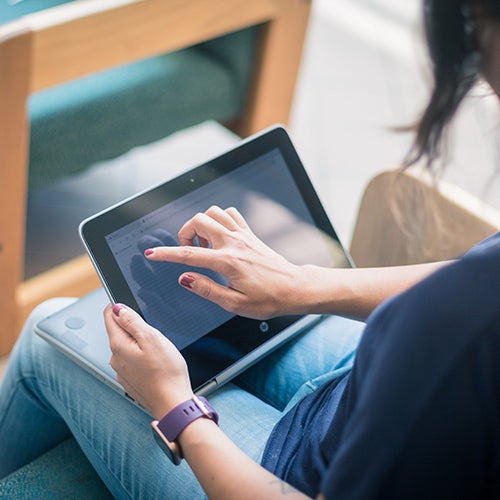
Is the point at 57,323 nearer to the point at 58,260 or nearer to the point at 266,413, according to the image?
the point at 266,413

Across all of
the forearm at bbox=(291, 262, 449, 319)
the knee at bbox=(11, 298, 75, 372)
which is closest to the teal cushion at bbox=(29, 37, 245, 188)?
the knee at bbox=(11, 298, 75, 372)

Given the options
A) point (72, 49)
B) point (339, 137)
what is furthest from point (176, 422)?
point (339, 137)

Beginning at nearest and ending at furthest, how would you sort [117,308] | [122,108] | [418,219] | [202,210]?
[117,308], [202,210], [418,219], [122,108]

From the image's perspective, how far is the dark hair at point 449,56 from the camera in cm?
59

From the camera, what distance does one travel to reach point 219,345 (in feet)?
2.92

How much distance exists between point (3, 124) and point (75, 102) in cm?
23

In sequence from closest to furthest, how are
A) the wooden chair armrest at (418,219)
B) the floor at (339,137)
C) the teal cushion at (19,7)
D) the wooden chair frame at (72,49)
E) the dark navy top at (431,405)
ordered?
1. the dark navy top at (431,405)
2. the wooden chair armrest at (418,219)
3. the wooden chair frame at (72,49)
4. the teal cushion at (19,7)
5. the floor at (339,137)

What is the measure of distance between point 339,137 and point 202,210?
4.45 ft

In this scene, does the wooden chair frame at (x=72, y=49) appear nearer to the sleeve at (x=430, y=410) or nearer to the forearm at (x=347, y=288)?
the forearm at (x=347, y=288)

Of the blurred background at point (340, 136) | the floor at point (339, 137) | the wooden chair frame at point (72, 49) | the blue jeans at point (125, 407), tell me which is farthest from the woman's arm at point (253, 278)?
the blurred background at point (340, 136)

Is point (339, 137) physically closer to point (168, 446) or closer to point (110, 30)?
point (110, 30)

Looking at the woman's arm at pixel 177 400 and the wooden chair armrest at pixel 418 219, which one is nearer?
the woman's arm at pixel 177 400

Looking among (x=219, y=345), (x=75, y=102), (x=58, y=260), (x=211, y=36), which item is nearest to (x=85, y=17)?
(x=75, y=102)

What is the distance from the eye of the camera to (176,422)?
73cm
